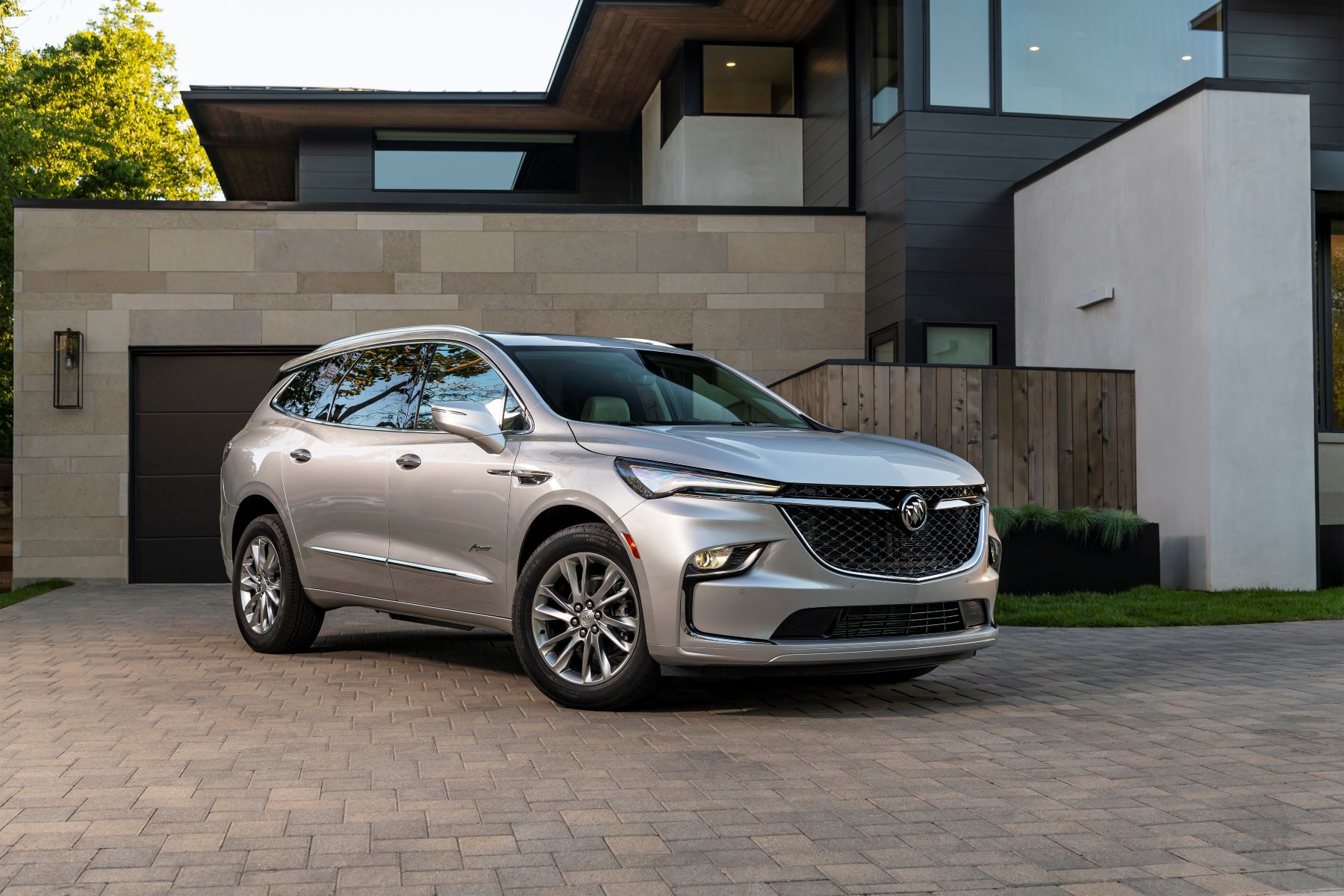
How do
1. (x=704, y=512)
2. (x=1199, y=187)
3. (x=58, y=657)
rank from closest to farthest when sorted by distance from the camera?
(x=704, y=512), (x=58, y=657), (x=1199, y=187)

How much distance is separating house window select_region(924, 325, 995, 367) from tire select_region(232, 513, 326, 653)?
8284 mm

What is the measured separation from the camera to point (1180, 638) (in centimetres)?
898

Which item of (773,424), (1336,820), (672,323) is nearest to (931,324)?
(672,323)

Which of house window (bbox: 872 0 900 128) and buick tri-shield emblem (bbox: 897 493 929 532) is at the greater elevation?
house window (bbox: 872 0 900 128)

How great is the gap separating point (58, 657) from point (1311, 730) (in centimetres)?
677

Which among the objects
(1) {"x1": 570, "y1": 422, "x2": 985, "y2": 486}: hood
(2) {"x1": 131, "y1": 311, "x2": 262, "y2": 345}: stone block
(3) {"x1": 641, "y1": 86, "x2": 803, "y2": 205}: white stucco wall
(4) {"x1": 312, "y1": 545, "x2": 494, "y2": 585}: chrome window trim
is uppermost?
(3) {"x1": 641, "y1": 86, "x2": 803, "y2": 205}: white stucco wall

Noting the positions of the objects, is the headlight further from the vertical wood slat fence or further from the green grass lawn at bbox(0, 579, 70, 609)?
the green grass lawn at bbox(0, 579, 70, 609)

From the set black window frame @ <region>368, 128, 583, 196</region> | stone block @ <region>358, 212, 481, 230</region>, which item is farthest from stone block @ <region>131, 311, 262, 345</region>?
black window frame @ <region>368, 128, 583, 196</region>

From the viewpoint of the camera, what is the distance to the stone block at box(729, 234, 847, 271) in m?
15.2

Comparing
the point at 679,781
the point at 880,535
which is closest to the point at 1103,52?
the point at 880,535

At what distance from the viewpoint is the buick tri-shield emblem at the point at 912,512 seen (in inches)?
236

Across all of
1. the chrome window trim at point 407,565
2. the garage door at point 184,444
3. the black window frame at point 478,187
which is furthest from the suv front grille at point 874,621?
the black window frame at point 478,187

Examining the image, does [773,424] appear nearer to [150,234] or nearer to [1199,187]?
[1199,187]

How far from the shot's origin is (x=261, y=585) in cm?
841
